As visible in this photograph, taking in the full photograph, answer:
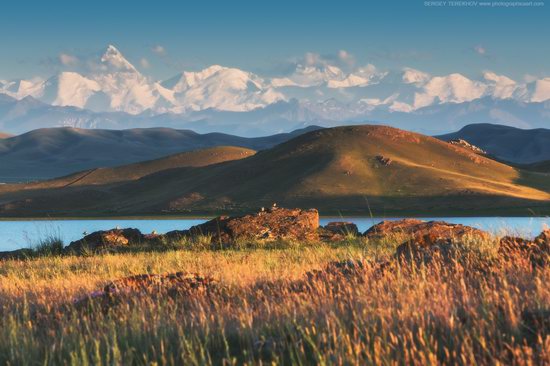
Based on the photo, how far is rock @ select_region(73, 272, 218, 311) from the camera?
413 inches

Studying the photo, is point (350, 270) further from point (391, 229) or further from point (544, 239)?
point (391, 229)

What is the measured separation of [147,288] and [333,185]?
80.4 meters

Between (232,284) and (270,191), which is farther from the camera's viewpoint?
(270,191)

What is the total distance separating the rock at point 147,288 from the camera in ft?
34.4

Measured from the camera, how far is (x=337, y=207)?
3191 inches

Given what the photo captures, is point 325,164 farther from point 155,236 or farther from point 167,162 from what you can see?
point 155,236

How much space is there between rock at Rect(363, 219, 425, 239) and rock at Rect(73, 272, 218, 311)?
12643 mm

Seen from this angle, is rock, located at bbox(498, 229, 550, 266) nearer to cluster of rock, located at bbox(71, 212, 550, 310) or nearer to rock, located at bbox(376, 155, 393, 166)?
cluster of rock, located at bbox(71, 212, 550, 310)

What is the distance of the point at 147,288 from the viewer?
1110cm

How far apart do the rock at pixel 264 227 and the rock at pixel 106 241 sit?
1934 millimetres

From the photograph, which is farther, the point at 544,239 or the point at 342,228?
the point at 342,228

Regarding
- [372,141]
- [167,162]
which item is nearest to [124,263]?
[372,141]

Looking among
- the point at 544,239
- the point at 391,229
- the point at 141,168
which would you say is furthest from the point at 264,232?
the point at 141,168

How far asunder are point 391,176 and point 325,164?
418 inches
